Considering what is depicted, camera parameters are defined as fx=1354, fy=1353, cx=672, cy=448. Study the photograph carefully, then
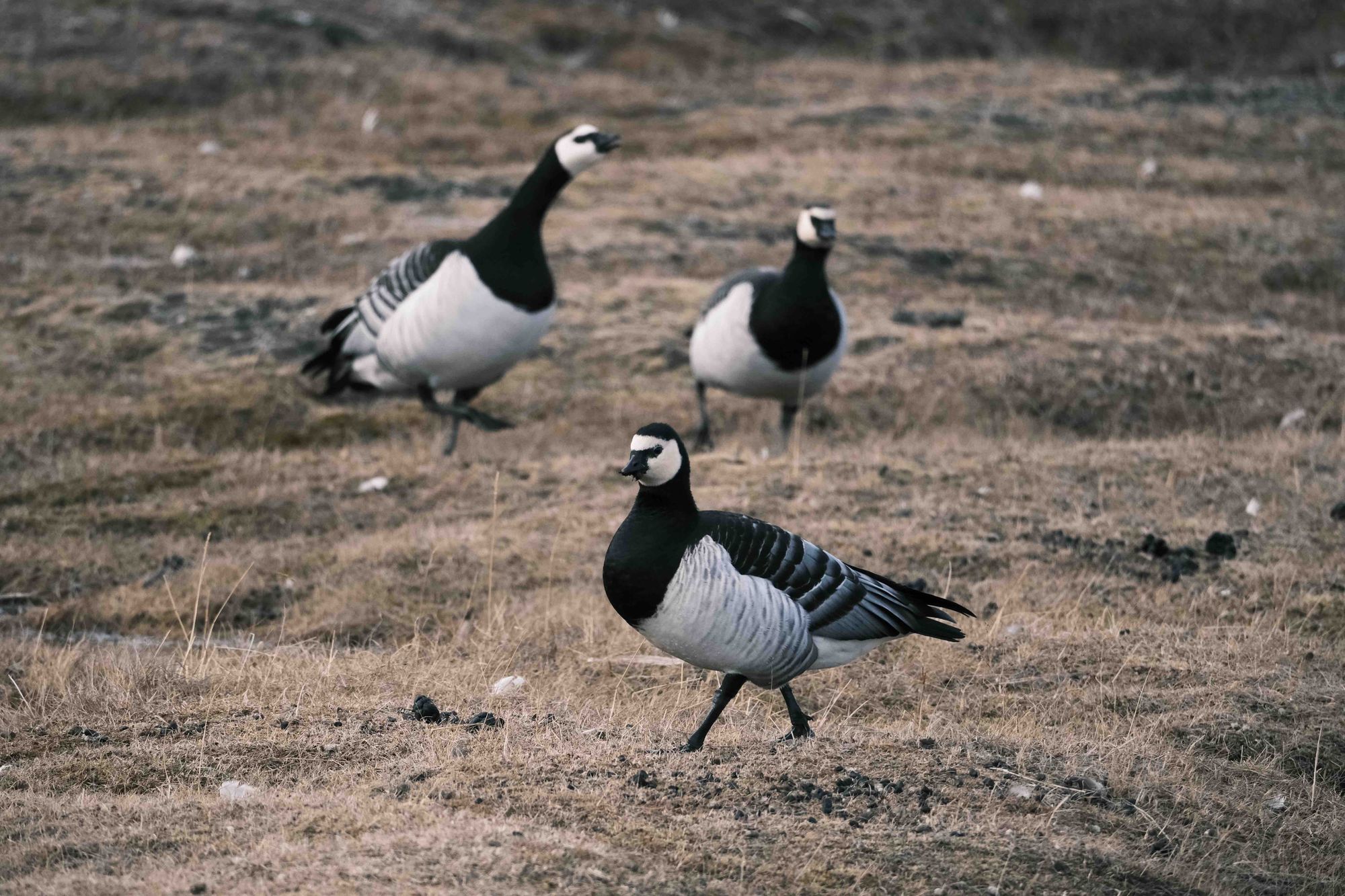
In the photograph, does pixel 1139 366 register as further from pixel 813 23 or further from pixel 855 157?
pixel 813 23

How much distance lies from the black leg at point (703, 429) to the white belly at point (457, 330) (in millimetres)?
1751

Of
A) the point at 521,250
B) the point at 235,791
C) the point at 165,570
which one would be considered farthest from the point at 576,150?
the point at 235,791

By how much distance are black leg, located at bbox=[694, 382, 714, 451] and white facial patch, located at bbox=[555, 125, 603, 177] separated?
7.77 feet

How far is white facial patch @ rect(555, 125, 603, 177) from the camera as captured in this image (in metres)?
12.1

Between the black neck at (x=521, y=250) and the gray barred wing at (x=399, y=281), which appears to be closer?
the black neck at (x=521, y=250)

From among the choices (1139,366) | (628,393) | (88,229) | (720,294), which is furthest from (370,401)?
(1139,366)

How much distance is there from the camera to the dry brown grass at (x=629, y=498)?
5.53 meters

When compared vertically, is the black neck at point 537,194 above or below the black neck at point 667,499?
above

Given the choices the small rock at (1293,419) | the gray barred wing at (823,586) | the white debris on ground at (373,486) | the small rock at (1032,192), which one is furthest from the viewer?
the small rock at (1032,192)

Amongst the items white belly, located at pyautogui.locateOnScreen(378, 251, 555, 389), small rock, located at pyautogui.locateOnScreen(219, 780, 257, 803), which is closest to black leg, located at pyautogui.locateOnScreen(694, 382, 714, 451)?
white belly, located at pyautogui.locateOnScreen(378, 251, 555, 389)

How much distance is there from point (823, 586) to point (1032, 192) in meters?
15.0

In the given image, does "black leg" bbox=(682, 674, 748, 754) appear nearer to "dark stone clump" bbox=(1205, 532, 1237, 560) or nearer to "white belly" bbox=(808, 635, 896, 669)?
"white belly" bbox=(808, 635, 896, 669)

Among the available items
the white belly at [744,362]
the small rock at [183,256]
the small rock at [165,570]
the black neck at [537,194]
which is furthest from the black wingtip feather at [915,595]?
the small rock at [183,256]

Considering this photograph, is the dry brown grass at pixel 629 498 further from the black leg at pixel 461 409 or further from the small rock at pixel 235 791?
the black leg at pixel 461 409
